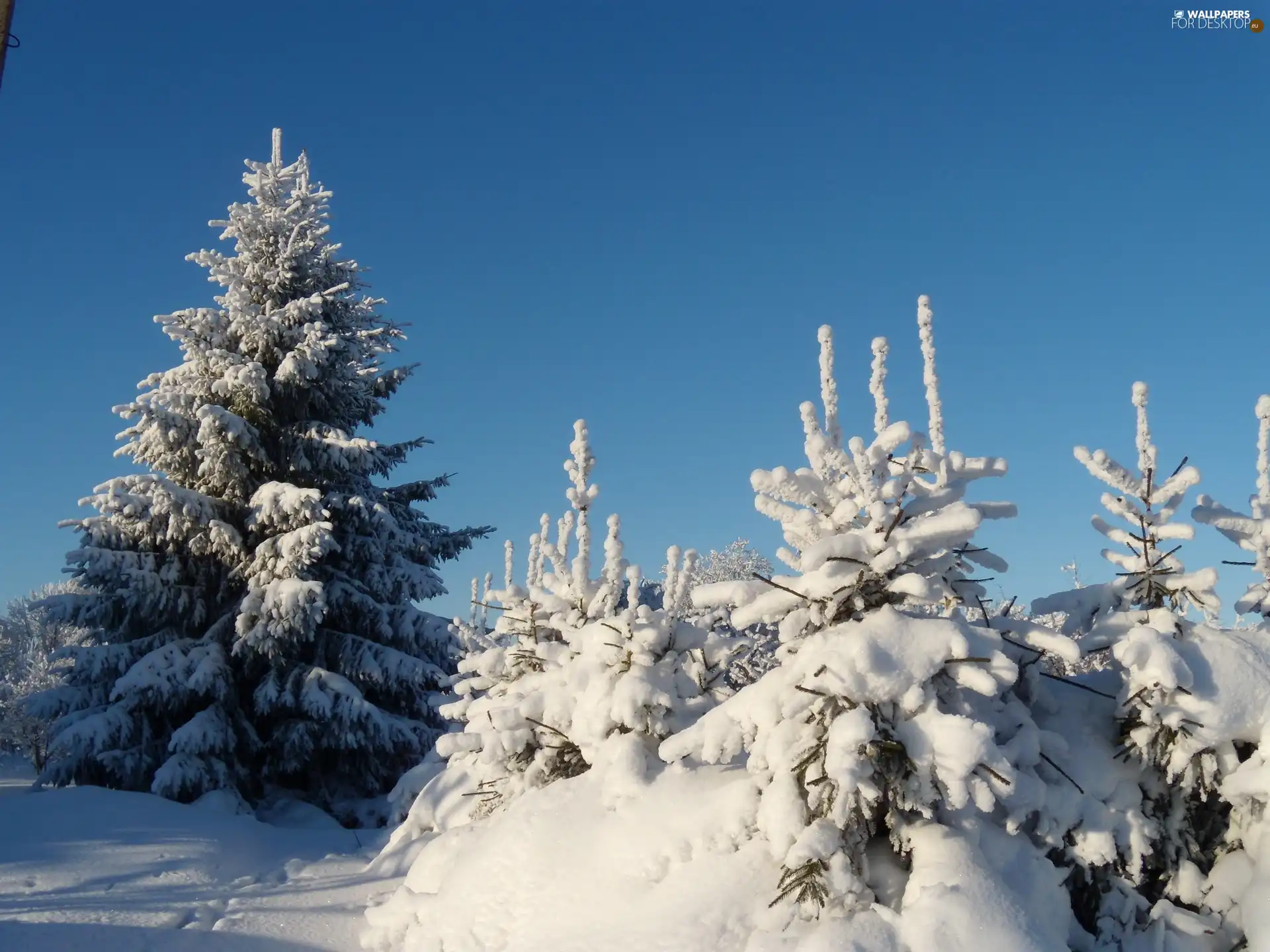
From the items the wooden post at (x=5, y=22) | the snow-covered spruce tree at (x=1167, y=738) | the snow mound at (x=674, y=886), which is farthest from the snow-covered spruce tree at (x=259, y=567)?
the snow-covered spruce tree at (x=1167, y=738)

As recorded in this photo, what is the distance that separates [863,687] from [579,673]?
2.38 m

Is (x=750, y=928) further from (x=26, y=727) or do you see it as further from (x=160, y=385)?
(x=26, y=727)

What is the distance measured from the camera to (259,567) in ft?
40.3

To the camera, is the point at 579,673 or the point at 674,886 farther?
the point at 579,673

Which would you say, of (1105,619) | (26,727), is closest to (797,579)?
(1105,619)

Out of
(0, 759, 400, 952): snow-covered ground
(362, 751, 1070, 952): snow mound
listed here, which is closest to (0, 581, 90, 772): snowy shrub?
(0, 759, 400, 952): snow-covered ground

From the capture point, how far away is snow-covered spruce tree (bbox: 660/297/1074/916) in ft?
10.3

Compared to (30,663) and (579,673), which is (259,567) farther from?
(30,663)

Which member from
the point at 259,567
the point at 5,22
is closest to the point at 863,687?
the point at 5,22

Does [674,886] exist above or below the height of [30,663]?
below

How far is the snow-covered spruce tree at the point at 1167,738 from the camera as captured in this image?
360cm

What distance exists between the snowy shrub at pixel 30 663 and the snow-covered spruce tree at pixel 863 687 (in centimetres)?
1130

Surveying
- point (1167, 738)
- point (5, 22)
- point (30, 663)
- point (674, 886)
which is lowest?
point (674, 886)

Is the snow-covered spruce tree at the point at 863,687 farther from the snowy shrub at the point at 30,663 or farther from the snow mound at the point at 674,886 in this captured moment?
the snowy shrub at the point at 30,663
